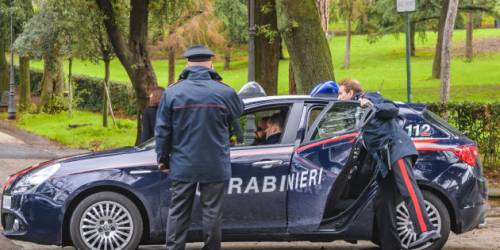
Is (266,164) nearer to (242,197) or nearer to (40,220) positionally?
(242,197)

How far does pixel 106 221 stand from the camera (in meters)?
8.18

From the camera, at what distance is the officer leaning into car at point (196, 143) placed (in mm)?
6973

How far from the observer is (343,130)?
27.6 ft

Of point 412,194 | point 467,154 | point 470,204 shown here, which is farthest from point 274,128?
point 470,204

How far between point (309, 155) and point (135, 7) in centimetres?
1370

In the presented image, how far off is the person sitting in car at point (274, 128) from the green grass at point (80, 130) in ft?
49.7

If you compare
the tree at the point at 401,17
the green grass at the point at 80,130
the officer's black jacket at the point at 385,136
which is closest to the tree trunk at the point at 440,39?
the tree at the point at 401,17

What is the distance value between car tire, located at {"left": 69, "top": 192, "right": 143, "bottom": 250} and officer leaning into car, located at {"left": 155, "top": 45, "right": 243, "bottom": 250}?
1.10 metres

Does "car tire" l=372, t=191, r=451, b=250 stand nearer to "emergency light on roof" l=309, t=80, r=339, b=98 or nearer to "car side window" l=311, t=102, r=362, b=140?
"car side window" l=311, t=102, r=362, b=140

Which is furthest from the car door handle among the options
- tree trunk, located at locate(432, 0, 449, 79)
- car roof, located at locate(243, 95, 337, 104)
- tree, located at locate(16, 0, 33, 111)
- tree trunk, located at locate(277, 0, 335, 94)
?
tree trunk, located at locate(432, 0, 449, 79)

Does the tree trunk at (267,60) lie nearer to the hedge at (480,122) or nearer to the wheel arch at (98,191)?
the hedge at (480,122)

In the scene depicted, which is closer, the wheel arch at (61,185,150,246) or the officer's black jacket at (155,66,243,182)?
the officer's black jacket at (155,66,243,182)

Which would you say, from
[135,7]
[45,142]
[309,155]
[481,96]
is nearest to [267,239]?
[309,155]

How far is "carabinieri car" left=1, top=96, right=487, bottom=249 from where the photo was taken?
8.13 meters
